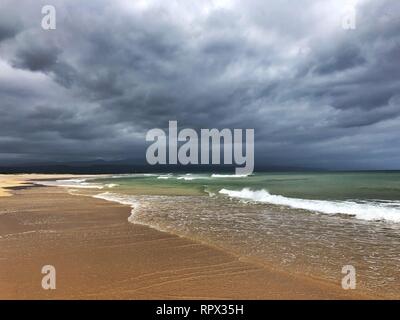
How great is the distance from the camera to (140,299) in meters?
5.41

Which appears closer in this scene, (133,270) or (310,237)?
(133,270)

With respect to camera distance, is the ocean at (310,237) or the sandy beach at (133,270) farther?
the ocean at (310,237)

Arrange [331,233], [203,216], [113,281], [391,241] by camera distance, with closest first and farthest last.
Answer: [113,281]
[391,241]
[331,233]
[203,216]

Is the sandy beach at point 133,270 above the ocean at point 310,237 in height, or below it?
above

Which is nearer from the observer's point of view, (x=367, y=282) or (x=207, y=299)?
(x=207, y=299)

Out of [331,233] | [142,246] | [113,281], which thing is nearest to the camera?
[113,281]

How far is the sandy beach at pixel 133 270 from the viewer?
5.67 metres

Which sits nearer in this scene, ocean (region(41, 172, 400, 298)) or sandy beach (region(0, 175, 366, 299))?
sandy beach (region(0, 175, 366, 299))

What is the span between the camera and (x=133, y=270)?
6.86 meters

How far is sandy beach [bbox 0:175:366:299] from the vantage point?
5668mm

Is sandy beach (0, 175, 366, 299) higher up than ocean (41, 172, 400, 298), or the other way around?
sandy beach (0, 175, 366, 299)
